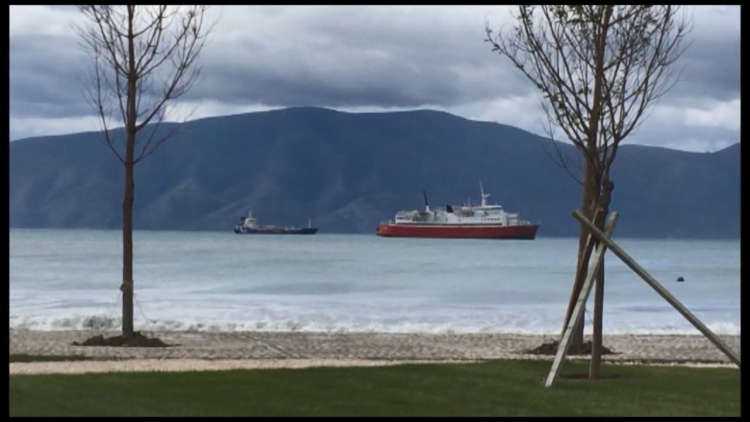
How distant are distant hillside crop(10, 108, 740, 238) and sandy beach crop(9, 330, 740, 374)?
104495 millimetres

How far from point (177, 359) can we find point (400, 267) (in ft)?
136

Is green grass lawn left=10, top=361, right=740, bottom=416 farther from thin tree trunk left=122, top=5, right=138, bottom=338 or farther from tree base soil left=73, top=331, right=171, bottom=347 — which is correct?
thin tree trunk left=122, top=5, right=138, bottom=338

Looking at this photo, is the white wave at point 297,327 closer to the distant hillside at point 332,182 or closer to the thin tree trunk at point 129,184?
the thin tree trunk at point 129,184

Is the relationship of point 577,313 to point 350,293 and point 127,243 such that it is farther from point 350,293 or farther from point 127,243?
point 350,293

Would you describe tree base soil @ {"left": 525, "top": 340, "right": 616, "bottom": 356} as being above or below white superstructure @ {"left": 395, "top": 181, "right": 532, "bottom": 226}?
below

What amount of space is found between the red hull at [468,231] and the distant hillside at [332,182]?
26397 mm

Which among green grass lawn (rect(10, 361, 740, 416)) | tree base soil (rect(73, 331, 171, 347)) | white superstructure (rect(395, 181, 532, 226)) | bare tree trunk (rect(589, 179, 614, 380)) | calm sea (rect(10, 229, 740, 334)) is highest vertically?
white superstructure (rect(395, 181, 532, 226))

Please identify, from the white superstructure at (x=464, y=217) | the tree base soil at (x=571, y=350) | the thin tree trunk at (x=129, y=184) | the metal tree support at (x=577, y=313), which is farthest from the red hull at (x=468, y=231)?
the metal tree support at (x=577, y=313)

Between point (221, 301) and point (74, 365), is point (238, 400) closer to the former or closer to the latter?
point (74, 365)

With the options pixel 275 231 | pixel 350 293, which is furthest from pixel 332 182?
pixel 350 293

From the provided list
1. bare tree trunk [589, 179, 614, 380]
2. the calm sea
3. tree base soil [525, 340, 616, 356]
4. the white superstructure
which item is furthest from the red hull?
bare tree trunk [589, 179, 614, 380]

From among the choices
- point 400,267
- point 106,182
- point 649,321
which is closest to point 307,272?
point 400,267

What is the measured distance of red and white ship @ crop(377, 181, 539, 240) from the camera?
315ft

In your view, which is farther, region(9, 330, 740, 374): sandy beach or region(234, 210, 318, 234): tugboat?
region(234, 210, 318, 234): tugboat
